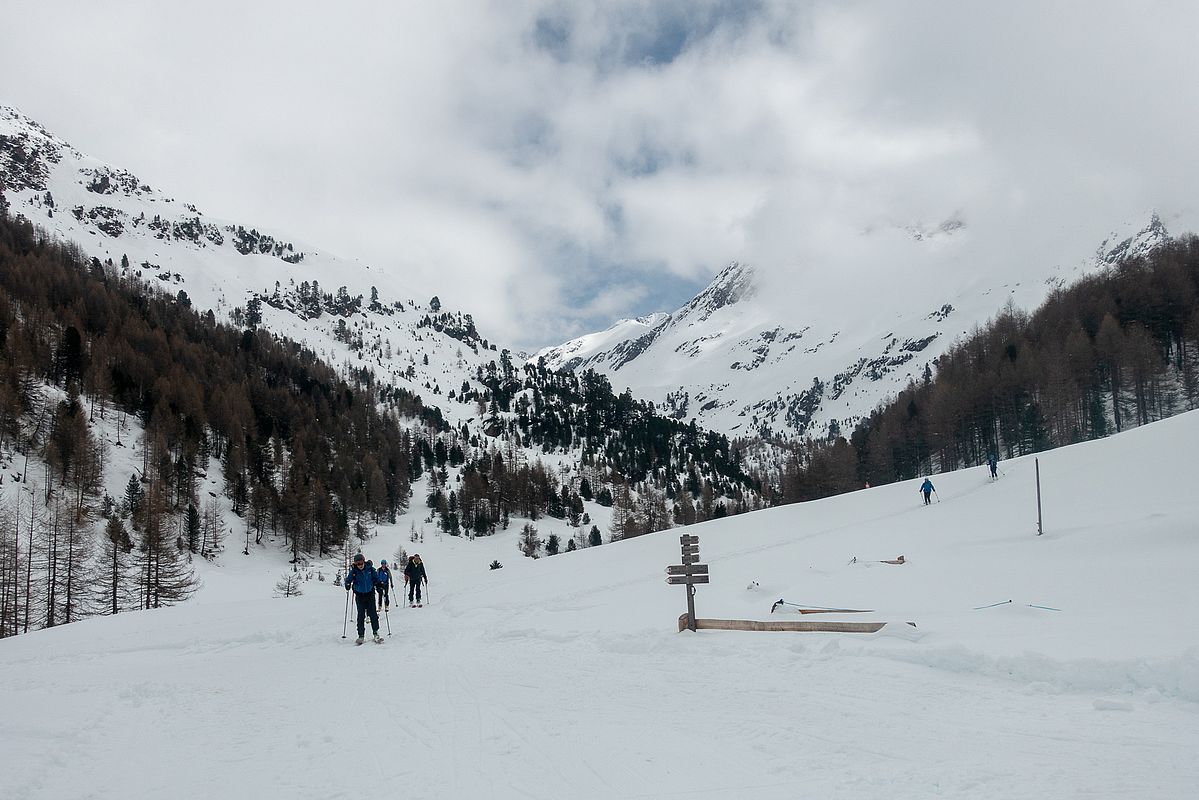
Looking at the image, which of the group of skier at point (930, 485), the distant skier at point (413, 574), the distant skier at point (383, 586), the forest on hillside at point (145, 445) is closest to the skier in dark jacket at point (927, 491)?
the group of skier at point (930, 485)

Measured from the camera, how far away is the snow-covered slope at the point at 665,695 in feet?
21.4

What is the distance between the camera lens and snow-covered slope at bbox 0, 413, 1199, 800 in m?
6.53

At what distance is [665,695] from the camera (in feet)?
32.3

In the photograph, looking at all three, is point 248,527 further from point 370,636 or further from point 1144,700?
point 1144,700

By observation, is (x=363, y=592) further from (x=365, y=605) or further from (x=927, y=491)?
(x=927, y=491)

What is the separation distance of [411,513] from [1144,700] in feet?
421

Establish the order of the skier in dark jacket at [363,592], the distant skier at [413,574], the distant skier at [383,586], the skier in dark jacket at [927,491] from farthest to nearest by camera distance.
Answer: the skier in dark jacket at [927,491] < the distant skier at [413,574] < the distant skier at [383,586] < the skier in dark jacket at [363,592]

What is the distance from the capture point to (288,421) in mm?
125375

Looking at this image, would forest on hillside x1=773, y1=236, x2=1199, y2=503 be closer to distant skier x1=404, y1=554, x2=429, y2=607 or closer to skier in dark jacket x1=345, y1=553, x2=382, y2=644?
distant skier x1=404, y1=554, x2=429, y2=607

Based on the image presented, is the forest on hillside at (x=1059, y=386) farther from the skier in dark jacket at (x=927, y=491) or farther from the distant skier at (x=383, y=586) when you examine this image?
the distant skier at (x=383, y=586)

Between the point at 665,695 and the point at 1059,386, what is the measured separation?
278 feet

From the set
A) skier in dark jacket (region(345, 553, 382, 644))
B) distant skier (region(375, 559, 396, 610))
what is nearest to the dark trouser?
skier in dark jacket (region(345, 553, 382, 644))

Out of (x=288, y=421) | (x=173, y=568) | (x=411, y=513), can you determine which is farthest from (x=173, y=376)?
(x=173, y=568)

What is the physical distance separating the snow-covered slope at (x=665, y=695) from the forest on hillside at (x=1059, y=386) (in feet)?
208
